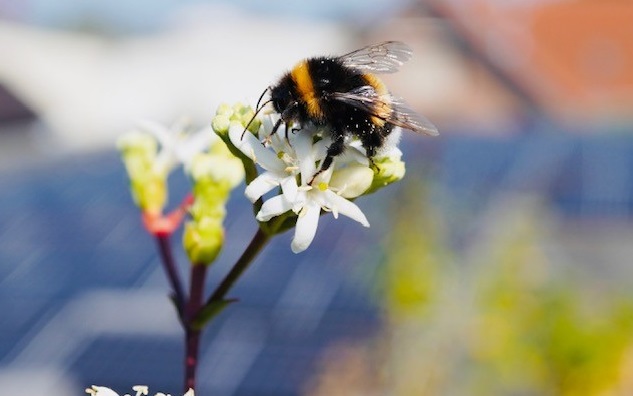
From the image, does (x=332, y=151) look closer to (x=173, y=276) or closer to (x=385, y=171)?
(x=385, y=171)

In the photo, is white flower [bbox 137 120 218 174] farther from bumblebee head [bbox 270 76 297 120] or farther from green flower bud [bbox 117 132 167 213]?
bumblebee head [bbox 270 76 297 120]

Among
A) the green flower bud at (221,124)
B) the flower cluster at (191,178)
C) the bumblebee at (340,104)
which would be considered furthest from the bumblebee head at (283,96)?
the flower cluster at (191,178)

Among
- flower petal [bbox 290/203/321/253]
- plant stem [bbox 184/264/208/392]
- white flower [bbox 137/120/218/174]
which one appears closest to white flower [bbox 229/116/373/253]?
flower petal [bbox 290/203/321/253]

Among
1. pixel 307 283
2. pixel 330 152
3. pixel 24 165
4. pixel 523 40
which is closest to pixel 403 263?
pixel 330 152

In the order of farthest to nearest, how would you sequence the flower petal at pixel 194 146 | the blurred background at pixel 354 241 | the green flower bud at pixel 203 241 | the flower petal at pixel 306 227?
the blurred background at pixel 354 241 → the flower petal at pixel 194 146 → the green flower bud at pixel 203 241 → the flower petal at pixel 306 227

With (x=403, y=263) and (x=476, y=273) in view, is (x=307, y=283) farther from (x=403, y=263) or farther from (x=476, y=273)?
(x=403, y=263)

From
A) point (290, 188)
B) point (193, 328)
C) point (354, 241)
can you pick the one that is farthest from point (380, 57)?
point (354, 241)

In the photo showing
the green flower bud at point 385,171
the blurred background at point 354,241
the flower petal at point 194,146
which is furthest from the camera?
the blurred background at point 354,241

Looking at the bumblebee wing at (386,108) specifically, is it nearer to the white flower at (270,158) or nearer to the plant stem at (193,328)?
the white flower at (270,158)
